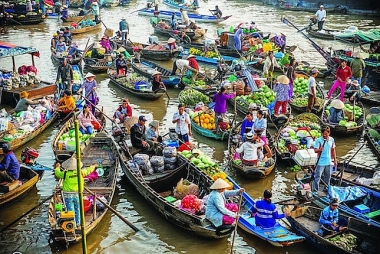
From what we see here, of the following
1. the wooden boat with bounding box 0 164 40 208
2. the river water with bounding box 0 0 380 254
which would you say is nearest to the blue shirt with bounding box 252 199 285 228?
the river water with bounding box 0 0 380 254

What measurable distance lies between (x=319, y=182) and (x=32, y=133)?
9.15m

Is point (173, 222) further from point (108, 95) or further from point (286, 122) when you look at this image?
point (108, 95)

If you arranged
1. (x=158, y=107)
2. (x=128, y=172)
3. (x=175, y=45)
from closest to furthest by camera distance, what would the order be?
(x=128, y=172) < (x=158, y=107) < (x=175, y=45)

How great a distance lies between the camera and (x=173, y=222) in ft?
36.5

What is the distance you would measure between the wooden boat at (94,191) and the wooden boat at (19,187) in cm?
108

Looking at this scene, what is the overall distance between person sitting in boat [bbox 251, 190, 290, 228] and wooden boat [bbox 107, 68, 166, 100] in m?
9.94

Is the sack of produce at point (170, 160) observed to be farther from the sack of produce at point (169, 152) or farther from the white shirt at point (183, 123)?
the white shirt at point (183, 123)

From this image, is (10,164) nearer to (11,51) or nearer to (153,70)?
(11,51)

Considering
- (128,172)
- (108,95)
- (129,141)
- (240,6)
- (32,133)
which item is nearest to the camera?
(128,172)

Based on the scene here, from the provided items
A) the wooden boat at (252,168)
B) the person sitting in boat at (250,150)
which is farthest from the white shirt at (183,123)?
the person sitting in boat at (250,150)

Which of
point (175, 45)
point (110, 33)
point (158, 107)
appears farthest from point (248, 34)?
point (158, 107)

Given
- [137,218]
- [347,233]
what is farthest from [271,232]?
[137,218]

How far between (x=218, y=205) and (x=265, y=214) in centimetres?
103

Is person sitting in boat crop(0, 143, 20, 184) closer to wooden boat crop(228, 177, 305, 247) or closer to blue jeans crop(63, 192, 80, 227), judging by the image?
blue jeans crop(63, 192, 80, 227)
